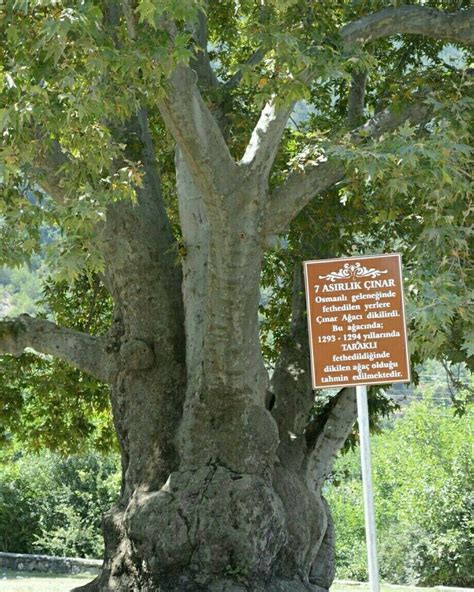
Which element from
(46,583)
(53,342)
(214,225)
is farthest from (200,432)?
(46,583)

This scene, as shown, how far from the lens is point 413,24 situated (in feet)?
32.7

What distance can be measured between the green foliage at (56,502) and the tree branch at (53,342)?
1586 cm

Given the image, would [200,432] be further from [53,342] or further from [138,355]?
[53,342]

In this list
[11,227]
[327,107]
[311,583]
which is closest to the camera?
[11,227]

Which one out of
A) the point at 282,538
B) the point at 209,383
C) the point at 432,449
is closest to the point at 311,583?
the point at 282,538

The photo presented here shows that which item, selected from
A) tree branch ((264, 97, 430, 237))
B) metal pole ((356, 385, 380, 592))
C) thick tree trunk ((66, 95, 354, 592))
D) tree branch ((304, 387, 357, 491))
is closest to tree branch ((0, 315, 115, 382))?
thick tree trunk ((66, 95, 354, 592))

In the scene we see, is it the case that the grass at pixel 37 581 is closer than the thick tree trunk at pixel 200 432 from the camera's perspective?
No

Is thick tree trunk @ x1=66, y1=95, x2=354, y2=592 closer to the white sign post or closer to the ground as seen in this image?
the white sign post

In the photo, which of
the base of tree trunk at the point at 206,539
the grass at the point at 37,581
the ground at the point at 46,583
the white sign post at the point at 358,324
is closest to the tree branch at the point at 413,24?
the white sign post at the point at 358,324

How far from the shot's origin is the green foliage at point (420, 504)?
29.1 metres

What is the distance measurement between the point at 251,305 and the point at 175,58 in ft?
8.61

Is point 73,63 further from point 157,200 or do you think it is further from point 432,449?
point 432,449

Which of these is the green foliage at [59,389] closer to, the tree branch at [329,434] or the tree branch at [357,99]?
the tree branch at [329,434]

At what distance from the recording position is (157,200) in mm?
11172
